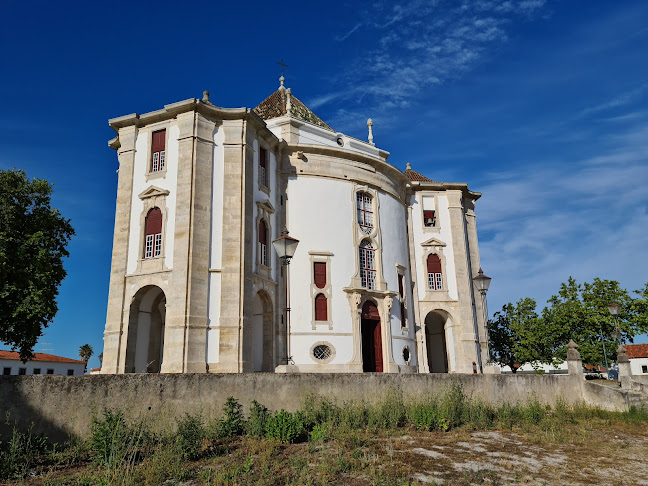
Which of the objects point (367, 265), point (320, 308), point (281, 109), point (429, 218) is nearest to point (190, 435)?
point (320, 308)

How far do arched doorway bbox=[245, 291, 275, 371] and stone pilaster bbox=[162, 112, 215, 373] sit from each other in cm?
377

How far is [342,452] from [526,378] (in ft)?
32.6

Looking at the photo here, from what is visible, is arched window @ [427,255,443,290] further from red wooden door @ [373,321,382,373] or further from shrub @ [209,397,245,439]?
shrub @ [209,397,245,439]

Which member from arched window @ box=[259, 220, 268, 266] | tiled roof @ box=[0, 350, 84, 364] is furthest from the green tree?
tiled roof @ box=[0, 350, 84, 364]

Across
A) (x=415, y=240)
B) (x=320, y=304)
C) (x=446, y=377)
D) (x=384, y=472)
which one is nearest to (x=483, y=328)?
(x=415, y=240)

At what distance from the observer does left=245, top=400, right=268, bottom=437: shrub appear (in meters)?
9.69

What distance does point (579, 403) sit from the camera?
18375 millimetres

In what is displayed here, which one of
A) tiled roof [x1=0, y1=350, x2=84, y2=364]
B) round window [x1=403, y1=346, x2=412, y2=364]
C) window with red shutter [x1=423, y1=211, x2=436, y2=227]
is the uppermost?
window with red shutter [x1=423, y1=211, x2=436, y2=227]

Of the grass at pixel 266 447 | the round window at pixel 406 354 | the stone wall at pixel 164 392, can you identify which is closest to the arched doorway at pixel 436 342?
the round window at pixel 406 354

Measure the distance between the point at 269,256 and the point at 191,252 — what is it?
4591 millimetres

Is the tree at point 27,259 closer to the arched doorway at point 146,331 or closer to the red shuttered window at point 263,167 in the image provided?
the arched doorway at point 146,331

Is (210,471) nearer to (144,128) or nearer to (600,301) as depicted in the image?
(144,128)

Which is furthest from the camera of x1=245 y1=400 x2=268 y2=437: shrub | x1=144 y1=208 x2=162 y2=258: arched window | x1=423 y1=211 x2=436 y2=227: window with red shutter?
x1=423 y1=211 x2=436 y2=227: window with red shutter

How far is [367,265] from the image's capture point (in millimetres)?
27594
